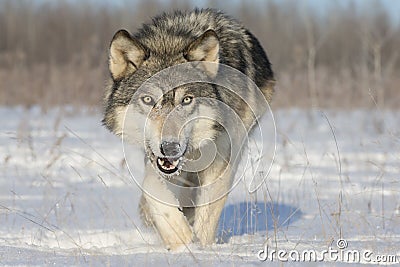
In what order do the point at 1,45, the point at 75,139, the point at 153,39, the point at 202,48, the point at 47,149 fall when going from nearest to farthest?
1. the point at 202,48
2. the point at 153,39
3. the point at 47,149
4. the point at 75,139
5. the point at 1,45

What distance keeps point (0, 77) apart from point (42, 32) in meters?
11.6

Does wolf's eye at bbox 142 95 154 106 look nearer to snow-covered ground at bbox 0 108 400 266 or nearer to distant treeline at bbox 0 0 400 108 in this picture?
snow-covered ground at bbox 0 108 400 266

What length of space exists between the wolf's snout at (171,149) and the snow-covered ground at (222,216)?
0.54m

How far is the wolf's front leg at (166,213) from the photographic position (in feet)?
13.6

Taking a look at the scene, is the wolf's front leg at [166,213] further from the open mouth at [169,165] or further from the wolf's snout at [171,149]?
the wolf's snout at [171,149]

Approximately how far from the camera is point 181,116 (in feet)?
12.8

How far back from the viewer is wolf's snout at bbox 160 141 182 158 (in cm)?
370

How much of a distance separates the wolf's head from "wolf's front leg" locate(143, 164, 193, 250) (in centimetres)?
28

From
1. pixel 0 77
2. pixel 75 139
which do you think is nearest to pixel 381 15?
pixel 0 77

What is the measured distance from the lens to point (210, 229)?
168 inches

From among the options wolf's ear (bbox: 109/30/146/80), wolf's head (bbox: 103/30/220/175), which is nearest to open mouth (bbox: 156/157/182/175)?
wolf's head (bbox: 103/30/220/175)

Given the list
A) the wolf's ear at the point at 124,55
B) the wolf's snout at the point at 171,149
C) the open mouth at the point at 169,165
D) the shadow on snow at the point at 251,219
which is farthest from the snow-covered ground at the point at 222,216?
the wolf's ear at the point at 124,55

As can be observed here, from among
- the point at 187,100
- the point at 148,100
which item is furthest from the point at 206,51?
the point at 148,100

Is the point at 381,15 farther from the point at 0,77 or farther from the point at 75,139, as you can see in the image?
the point at 75,139
